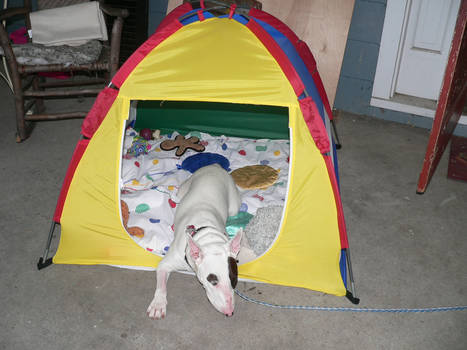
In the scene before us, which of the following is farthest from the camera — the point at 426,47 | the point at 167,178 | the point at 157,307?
the point at 426,47

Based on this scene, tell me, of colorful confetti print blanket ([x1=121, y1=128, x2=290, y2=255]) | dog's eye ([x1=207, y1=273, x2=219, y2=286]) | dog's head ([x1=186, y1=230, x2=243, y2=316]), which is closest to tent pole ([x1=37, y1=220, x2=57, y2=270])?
colorful confetti print blanket ([x1=121, y1=128, x2=290, y2=255])

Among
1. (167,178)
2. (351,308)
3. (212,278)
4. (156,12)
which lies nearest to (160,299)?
(212,278)

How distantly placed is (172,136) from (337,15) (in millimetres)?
1738

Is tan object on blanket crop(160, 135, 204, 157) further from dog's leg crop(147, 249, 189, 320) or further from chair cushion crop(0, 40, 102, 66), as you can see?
dog's leg crop(147, 249, 189, 320)

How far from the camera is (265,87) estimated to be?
91.7 inches

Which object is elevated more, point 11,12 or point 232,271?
point 11,12

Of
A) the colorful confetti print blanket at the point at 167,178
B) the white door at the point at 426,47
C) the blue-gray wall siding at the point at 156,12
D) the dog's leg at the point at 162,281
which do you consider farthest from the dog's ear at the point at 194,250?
the blue-gray wall siding at the point at 156,12

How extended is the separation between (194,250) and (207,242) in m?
0.10

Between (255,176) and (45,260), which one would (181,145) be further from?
(45,260)

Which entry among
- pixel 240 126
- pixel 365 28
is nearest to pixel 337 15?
pixel 365 28

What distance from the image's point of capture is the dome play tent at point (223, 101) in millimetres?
2326

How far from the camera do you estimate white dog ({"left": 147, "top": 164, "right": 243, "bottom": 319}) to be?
2.02 metres

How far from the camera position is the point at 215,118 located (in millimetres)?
3832

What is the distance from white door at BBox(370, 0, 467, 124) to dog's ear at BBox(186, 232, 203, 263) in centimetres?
296
